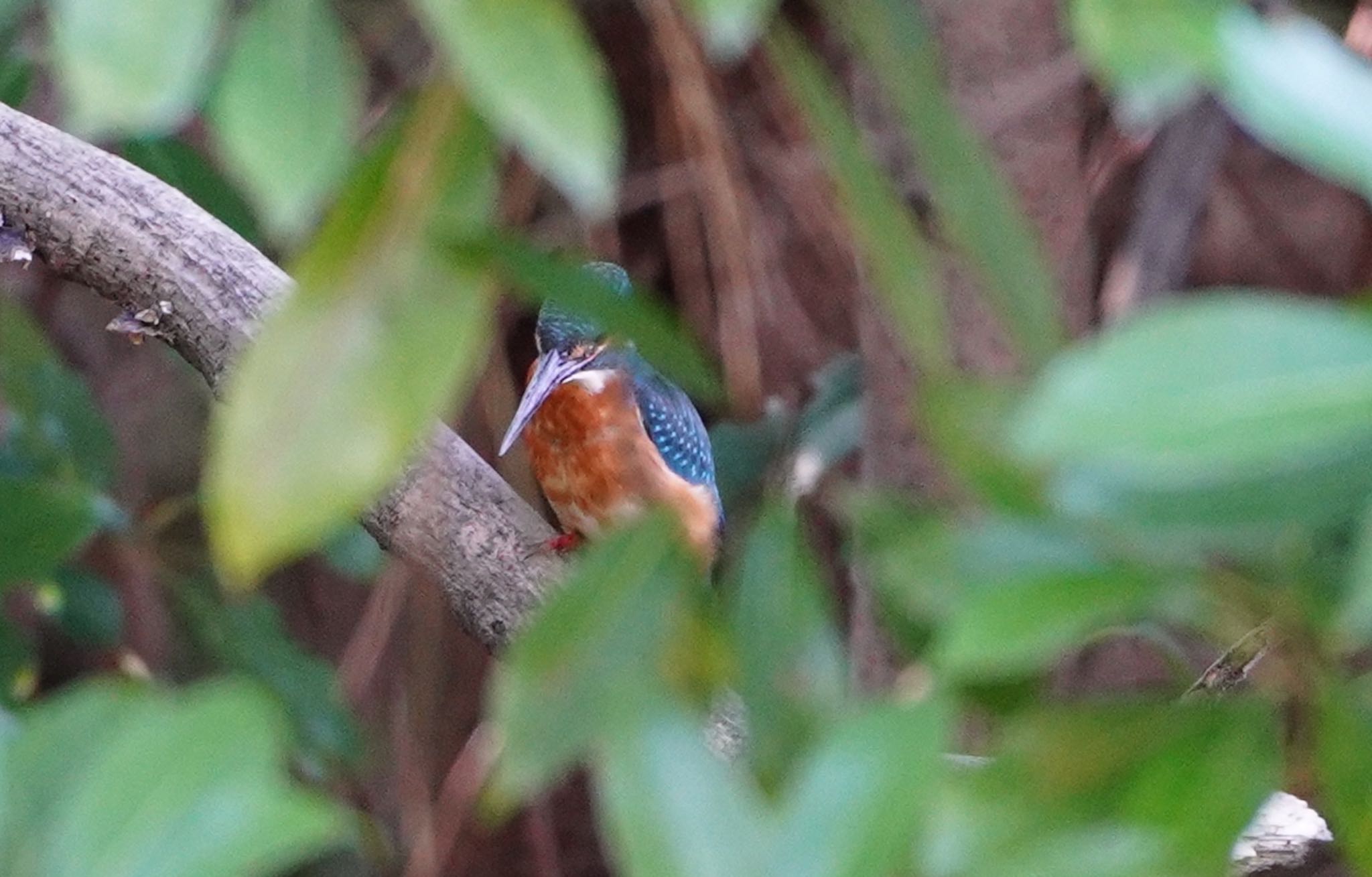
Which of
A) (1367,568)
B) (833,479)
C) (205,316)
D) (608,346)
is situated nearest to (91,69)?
(1367,568)

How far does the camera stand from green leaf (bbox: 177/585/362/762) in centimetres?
166

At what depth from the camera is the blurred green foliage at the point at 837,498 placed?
0.28 metres

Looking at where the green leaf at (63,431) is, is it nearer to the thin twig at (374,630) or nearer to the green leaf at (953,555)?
the thin twig at (374,630)

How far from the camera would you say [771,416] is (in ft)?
6.27

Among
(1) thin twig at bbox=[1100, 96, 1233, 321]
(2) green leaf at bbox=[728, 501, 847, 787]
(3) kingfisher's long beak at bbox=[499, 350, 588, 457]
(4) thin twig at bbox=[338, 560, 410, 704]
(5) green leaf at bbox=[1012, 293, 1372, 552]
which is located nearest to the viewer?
(5) green leaf at bbox=[1012, 293, 1372, 552]

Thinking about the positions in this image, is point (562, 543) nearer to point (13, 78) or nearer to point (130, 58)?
point (13, 78)

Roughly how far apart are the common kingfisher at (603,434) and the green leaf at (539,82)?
1.42 metres

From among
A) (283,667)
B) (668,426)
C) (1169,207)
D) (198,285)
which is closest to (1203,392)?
(198,285)

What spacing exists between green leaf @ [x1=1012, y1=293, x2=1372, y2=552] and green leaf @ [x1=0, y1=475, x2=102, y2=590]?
0.84m

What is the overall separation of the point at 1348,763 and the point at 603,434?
1538 mm

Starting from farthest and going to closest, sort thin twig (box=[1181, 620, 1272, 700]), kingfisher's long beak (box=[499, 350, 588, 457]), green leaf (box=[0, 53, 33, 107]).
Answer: kingfisher's long beak (box=[499, 350, 588, 457]) → green leaf (box=[0, 53, 33, 107]) → thin twig (box=[1181, 620, 1272, 700])

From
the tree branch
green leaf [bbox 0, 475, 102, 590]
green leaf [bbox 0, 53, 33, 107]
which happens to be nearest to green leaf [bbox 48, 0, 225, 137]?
green leaf [bbox 0, 475, 102, 590]

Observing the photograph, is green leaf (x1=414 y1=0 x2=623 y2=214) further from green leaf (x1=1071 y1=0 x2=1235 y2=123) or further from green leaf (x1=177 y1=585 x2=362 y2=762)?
green leaf (x1=177 y1=585 x2=362 y2=762)

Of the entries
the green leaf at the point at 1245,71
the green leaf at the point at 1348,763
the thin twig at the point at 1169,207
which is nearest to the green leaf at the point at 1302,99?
the green leaf at the point at 1245,71
